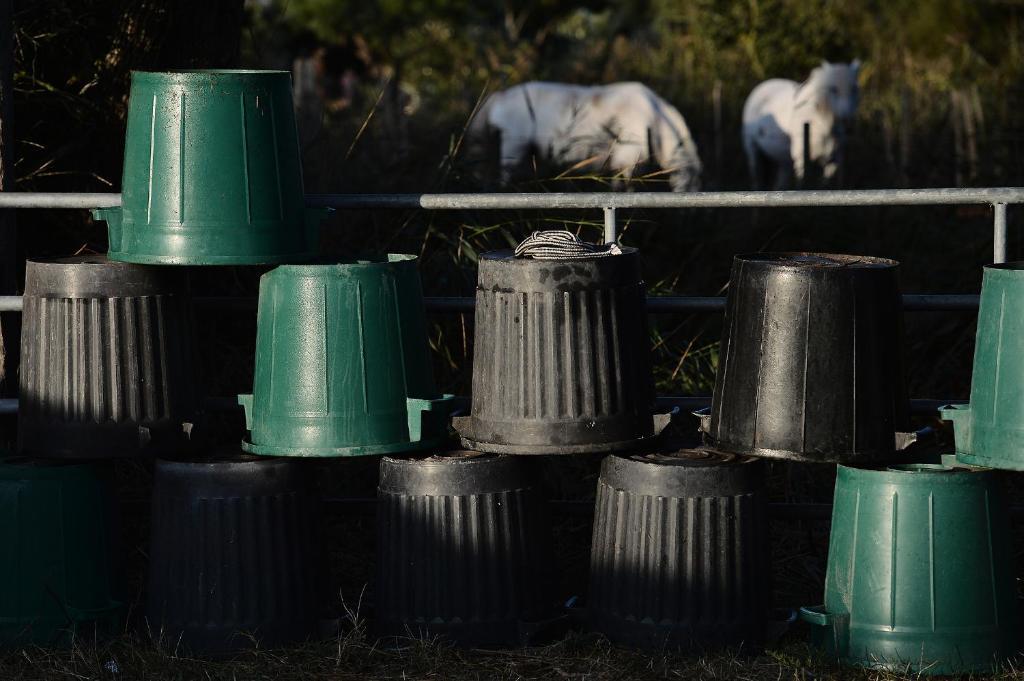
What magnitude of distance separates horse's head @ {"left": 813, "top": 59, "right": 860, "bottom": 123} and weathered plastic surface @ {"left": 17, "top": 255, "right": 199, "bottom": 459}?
8.22 m

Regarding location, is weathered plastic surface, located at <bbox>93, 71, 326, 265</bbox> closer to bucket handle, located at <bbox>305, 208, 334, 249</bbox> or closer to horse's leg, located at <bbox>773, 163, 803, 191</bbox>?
bucket handle, located at <bbox>305, 208, 334, 249</bbox>

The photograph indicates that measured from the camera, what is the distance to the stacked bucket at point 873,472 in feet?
10.8

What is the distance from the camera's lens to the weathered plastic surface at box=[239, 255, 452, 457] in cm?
346

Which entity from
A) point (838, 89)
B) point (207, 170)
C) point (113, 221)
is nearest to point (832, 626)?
point (207, 170)

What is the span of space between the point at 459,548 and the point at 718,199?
1076 millimetres

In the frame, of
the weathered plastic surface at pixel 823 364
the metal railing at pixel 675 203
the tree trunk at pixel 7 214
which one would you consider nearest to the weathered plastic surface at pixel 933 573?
the weathered plastic surface at pixel 823 364

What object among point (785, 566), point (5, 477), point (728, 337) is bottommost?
point (785, 566)

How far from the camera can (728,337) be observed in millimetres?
3484

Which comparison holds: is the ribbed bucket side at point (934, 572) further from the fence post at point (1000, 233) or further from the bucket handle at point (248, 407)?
the bucket handle at point (248, 407)

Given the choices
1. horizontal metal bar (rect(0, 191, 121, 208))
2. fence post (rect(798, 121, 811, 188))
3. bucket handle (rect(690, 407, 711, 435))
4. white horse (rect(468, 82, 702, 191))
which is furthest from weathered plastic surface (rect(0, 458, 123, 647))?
fence post (rect(798, 121, 811, 188))

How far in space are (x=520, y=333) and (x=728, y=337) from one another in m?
0.49

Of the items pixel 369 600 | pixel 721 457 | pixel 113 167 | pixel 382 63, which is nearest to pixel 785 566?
pixel 721 457

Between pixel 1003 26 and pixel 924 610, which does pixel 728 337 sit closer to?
pixel 924 610

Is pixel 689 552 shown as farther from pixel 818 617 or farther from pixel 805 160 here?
pixel 805 160
